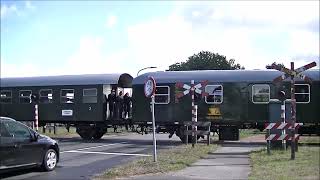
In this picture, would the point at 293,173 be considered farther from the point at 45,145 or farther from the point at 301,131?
the point at 301,131

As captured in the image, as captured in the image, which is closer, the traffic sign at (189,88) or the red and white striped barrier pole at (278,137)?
the red and white striped barrier pole at (278,137)

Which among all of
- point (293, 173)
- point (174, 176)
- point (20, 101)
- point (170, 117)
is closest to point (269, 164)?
point (293, 173)

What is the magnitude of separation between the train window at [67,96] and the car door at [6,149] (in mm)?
15188

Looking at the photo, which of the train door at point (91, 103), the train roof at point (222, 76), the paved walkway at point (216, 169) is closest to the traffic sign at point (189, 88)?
the train roof at point (222, 76)

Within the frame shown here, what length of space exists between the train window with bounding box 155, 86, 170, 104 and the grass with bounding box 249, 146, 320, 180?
8047 mm

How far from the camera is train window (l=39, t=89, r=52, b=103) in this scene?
27827mm

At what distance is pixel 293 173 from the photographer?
1168 cm

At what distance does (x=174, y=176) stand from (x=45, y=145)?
3479 mm

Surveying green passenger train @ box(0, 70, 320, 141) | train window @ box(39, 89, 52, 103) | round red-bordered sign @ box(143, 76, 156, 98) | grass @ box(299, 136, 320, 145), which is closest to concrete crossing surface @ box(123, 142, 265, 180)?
round red-bordered sign @ box(143, 76, 156, 98)

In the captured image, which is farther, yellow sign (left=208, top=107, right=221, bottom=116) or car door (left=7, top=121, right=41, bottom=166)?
→ yellow sign (left=208, top=107, right=221, bottom=116)

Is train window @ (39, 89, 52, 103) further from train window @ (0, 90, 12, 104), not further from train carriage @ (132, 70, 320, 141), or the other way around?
train carriage @ (132, 70, 320, 141)

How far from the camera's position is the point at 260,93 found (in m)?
23.2

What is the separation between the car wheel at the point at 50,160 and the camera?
13164mm

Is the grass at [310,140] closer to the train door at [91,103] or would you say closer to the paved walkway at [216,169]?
the paved walkway at [216,169]
